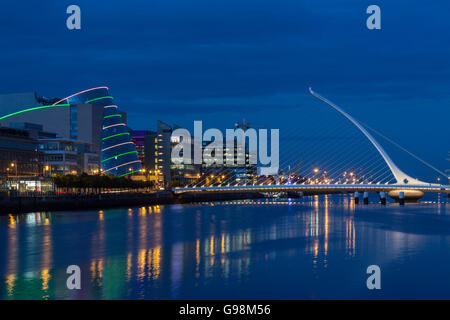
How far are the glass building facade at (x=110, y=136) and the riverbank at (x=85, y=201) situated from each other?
17376 millimetres

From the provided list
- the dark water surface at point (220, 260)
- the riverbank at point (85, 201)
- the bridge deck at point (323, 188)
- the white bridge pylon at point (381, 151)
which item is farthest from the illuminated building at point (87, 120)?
the dark water surface at point (220, 260)

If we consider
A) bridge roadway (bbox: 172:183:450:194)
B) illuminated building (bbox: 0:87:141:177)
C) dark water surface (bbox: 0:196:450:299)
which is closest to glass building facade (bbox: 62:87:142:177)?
illuminated building (bbox: 0:87:141:177)

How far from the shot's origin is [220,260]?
19.1 metres

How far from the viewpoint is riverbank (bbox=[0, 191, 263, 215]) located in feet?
128

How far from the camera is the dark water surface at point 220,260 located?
14508 millimetres

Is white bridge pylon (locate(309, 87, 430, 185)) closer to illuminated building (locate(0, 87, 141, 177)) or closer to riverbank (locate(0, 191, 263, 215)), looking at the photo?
riverbank (locate(0, 191, 263, 215))

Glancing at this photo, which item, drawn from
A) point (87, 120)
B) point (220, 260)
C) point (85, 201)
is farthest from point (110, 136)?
point (220, 260)

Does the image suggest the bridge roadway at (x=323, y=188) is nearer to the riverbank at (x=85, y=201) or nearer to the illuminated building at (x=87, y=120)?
the riverbank at (x=85, y=201)

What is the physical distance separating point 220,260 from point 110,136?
66.9m

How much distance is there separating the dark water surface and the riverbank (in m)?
7.48

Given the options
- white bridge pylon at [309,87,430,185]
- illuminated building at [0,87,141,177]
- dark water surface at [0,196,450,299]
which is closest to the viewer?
dark water surface at [0,196,450,299]

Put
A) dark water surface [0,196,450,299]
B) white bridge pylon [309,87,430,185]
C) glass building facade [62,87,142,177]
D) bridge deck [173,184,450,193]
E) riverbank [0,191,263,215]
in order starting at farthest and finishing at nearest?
glass building facade [62,87,142,177], white bridge pylon [309,87,430,185], bridge deck [173,184,450,193], riverbank [0,191,263,215], dark water surface [0,196,450,299]

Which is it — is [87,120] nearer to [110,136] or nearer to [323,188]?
[110,136]

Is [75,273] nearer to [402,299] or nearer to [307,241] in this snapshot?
[402,299]
